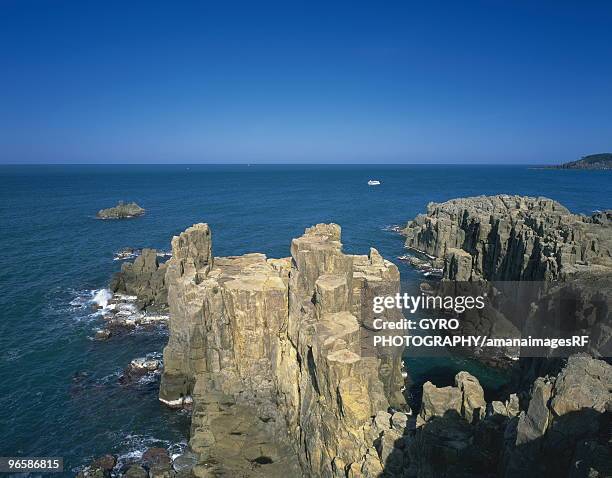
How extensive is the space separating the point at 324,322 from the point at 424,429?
8067 millimetres

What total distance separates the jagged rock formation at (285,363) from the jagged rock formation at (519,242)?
52.3 feet

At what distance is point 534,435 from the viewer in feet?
45.2

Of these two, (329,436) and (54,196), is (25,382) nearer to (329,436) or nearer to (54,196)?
(329,436)

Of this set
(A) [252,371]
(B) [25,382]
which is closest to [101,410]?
(B) [25,382]

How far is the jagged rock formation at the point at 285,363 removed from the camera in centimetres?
2073

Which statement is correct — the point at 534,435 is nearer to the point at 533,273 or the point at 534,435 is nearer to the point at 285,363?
the point at 285,363

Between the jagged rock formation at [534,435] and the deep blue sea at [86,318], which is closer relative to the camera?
the jagged rock formation at [534,435]

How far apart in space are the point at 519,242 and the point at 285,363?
33.0m

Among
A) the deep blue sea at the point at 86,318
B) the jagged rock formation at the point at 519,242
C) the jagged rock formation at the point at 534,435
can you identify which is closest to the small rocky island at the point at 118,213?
the deep blue sea at the point at 86,318

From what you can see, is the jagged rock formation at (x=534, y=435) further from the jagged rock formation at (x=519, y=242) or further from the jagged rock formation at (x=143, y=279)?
the jagged rock formation at (x=143, y=279)

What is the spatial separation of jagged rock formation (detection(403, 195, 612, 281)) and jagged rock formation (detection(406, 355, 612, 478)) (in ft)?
68.4

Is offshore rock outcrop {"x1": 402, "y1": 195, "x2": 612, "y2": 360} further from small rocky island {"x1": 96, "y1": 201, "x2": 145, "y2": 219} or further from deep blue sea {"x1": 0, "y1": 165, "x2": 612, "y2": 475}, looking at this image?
small rocky island {"x1": 96, "y1": 201, "x2": 145, "y2": 219}

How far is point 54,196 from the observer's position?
546 feet

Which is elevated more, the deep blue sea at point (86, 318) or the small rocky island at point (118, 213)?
the small rocky island at point (118, 213)
